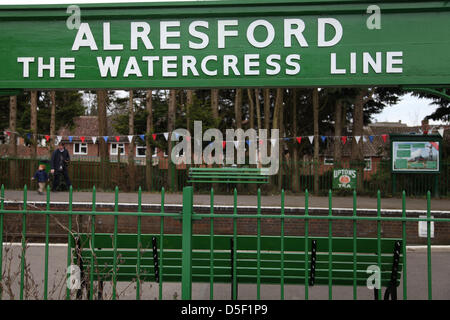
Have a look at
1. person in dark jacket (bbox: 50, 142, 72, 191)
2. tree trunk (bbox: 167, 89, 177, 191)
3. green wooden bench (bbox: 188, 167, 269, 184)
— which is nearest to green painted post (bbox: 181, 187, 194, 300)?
person in dark jacket (bbox: 50, 142, 72, 191)

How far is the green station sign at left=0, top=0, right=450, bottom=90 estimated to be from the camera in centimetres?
313

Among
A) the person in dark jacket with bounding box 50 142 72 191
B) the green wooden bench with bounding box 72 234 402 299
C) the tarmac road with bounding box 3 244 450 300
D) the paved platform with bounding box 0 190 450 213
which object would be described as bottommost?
the tarmac road with bounding box 3 244 450 300

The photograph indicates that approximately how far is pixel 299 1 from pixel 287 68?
1.81ft

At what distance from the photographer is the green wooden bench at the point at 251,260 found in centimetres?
395

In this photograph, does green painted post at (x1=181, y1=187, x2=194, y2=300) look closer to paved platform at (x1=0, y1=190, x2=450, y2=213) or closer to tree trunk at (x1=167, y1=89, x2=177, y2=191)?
paved platform at (x1=0, y1=190, x2=450, y2=213)

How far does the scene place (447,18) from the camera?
3.13 meters

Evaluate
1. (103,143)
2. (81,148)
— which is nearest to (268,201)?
(103,143)

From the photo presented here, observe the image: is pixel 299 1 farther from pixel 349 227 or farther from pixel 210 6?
pixel 349 227

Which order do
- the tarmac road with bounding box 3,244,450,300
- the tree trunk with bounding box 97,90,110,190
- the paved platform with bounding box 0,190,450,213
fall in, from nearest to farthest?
the tarmac road with bounding box 3,244,450,300
the paved platform with bounding box 0,190,450,213
the tree trunk with bounding box 97,90,110,190

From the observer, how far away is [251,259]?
4.24 metres

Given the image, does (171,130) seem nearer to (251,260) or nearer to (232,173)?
(232,173)

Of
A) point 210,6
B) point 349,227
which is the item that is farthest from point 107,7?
point 349,227
